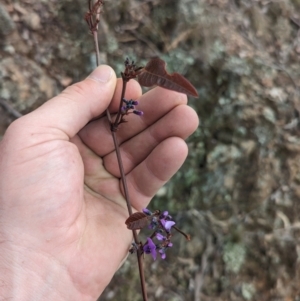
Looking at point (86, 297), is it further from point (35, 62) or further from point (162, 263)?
point (35, 62)

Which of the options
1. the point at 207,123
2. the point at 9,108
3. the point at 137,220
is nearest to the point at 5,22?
the point at 9,108

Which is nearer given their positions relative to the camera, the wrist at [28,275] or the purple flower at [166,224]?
the purple flower at [166,224]

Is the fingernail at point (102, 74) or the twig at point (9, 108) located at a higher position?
the fingernail at point (102, 74)

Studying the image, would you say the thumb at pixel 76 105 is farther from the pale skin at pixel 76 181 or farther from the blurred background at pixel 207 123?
the blurred background at pixel 207 123

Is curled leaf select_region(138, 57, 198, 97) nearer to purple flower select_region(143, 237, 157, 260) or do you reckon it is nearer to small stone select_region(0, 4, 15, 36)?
purple flower select_region(143, 237, 157, 260)

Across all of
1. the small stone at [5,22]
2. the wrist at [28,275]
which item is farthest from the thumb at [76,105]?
the small stone at [5,22]

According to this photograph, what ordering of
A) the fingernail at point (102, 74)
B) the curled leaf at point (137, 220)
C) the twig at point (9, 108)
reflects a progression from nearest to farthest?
the curled leaf at point (137, 220) → the fingernail at point (102, 74) → the twig at point (9, 108)
